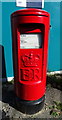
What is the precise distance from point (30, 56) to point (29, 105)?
0.75 metres

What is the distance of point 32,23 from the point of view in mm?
1548

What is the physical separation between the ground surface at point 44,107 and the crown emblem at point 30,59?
0.81 meters

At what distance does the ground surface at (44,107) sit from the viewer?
1.95 metres

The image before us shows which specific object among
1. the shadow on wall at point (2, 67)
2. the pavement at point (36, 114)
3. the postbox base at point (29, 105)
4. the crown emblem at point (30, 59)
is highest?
the crown emblem at point (30, 59)

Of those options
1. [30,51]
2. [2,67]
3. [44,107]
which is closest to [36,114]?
[44,107]

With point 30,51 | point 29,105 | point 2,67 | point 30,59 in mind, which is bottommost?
point 29,105

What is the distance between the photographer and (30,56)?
1.69m

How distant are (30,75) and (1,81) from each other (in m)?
1.32

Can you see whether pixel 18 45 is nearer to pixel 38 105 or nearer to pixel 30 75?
pixel 30 75

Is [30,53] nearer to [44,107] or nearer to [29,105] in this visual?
[29,105]

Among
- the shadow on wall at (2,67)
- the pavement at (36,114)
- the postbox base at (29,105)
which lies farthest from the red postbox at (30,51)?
the shadow on wall at (2,67)

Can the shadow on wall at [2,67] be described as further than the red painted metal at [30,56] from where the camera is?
Yes

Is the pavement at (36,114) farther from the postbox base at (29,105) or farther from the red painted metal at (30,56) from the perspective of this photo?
the red painted metal at (30,56)

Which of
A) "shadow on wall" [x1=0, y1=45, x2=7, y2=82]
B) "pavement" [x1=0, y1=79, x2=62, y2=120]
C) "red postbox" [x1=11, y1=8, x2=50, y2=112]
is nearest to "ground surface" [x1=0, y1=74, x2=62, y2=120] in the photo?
"pavement" [x1=0, y1=79, x2=62, y2=120]
